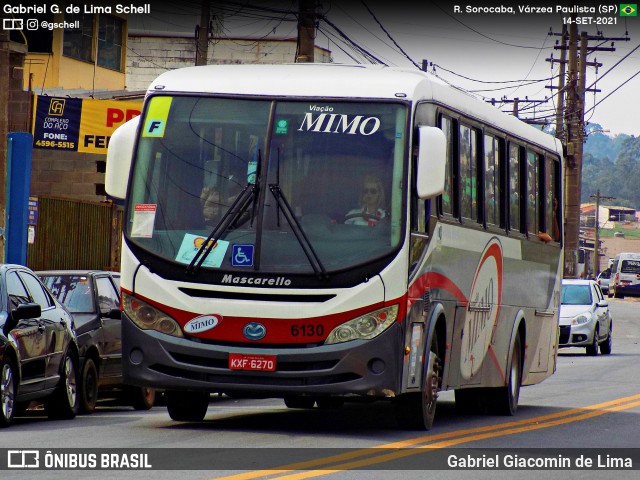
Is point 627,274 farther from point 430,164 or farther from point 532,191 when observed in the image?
point 430,164

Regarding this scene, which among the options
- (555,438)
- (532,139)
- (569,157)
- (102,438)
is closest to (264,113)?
(102,438)

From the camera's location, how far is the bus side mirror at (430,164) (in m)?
12.2

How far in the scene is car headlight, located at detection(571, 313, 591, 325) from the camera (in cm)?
3431

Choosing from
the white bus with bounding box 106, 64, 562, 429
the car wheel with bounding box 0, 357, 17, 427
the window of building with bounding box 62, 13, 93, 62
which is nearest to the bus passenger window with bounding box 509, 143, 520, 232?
the white bus with bounding box 106, 64, 562, 429

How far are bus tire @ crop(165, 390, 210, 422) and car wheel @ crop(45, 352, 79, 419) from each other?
1669 millimetres

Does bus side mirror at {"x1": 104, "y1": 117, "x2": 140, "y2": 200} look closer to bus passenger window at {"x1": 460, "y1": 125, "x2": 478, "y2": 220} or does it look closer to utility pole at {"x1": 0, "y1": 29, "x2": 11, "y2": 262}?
bus passenger window at {"x1": 460, "y1": 125, "x2": 478, "y2": 220}

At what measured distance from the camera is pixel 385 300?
12.0 meters

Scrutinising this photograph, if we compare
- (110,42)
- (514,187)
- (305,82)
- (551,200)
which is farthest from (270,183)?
(110,42)

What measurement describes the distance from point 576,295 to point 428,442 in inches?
950

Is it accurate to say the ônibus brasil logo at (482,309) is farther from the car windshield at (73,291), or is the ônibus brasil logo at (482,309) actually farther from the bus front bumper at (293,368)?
the car windshield at (73,291)

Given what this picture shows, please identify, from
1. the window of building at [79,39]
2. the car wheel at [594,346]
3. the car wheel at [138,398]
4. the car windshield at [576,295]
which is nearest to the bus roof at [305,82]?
the car wheel at [138,398]

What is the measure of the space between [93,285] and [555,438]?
597 centimetres

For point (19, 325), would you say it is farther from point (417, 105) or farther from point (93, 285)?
point (417, 105)

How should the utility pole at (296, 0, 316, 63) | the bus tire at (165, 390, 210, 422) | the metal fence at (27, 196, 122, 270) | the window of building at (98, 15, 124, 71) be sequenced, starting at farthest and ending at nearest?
the window of building at (98, 15, 124, 71), the metal fence at (27, 196, 122, 270), the utility pole at (296, 0, 316, 63), the bus tire at (165, 390, 210, 422)
